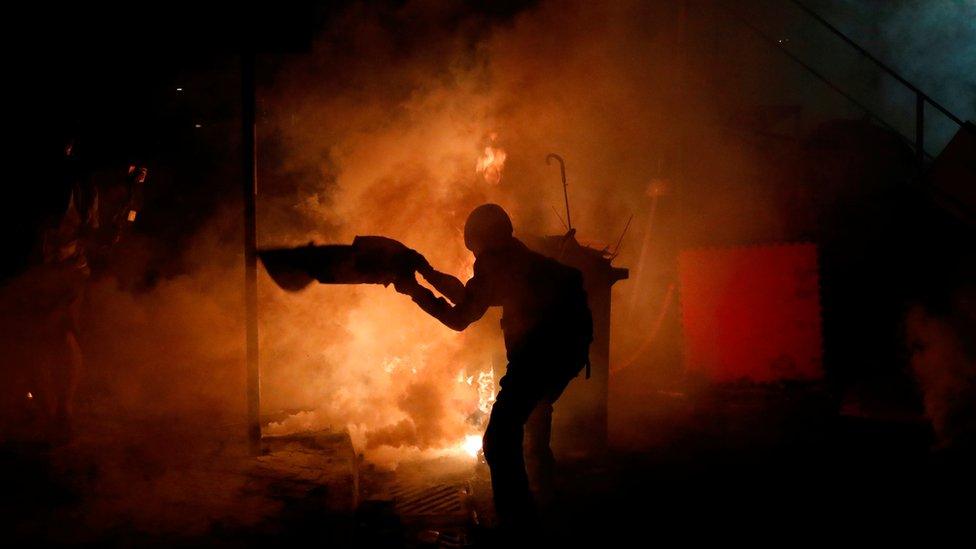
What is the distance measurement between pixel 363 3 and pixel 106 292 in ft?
15.7

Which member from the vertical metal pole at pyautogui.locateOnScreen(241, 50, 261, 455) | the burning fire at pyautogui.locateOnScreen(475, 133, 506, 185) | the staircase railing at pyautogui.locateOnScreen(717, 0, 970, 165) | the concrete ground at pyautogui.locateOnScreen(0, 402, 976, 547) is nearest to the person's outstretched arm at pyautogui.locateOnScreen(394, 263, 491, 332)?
the vertical metal pole at pyautogui.locateOnScreen(241, 50, 261, 455)

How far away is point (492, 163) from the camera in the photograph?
8.40 m


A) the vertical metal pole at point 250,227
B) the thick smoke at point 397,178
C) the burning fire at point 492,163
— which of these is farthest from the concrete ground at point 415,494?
the burning fire at point 492,163

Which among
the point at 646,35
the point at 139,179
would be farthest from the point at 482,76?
the point at 139,179

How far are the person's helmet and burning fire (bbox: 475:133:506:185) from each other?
393cm

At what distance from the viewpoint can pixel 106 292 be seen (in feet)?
22.8

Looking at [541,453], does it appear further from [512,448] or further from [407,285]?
[407,285]

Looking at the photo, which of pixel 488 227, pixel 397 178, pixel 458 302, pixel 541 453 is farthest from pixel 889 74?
pixel 458 302

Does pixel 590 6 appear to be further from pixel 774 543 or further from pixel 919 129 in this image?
pixel 774 543

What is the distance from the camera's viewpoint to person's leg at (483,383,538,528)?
3859 millimetres

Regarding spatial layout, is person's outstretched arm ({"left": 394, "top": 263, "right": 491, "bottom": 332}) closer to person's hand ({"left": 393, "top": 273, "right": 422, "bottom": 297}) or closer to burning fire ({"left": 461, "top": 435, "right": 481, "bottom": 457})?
person's hand ({"left": 393, "top": 273, "right": 422, "bottom": 297})

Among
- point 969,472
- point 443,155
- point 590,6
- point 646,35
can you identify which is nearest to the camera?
point 969,472

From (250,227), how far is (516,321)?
2177 mm

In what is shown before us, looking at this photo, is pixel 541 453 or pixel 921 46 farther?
pixel 921 46
